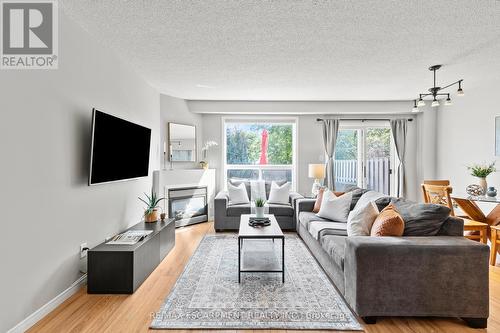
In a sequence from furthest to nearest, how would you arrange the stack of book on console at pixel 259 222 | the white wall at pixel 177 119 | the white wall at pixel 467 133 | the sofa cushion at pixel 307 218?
the white wall at pixel 177 119 → the white wall at pixel 467 133 → the sofa cushion at pixel 307 218 → the stack of book on console at pixel 259 222

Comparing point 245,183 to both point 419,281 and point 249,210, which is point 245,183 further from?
point 419,281

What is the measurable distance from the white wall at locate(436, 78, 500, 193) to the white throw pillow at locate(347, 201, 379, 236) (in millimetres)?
3105

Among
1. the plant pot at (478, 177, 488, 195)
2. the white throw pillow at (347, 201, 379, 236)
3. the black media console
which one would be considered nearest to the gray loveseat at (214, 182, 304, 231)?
the white throw pillow at (347, 201, 379, 236)

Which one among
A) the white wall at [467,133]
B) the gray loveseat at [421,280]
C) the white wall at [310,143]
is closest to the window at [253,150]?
the white wall at [310,143]

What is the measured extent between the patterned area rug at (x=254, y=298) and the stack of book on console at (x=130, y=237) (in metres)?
0.62

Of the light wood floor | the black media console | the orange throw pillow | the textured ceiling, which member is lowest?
the light wood floor

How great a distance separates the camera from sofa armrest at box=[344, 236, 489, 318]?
2105mm

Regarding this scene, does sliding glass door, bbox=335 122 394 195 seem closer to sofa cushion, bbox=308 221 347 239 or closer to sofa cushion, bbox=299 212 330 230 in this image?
sofa cushion, bbox=299 212 330 230

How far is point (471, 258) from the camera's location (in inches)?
82.6

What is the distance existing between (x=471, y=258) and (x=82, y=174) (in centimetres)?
347

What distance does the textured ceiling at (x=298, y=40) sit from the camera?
91.8 inches

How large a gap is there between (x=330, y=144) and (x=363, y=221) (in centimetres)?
347

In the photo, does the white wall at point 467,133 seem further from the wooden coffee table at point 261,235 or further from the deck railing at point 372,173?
the wooden coffee table at point 261,235

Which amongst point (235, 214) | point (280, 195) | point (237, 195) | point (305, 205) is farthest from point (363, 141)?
point (235, 214)
